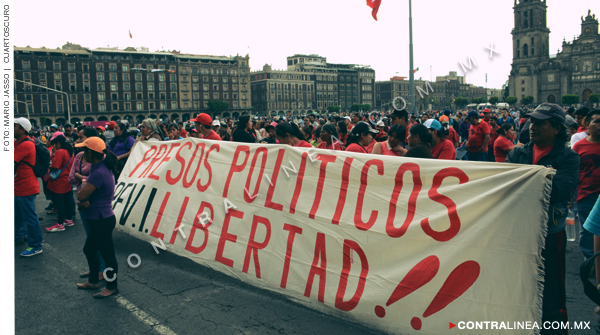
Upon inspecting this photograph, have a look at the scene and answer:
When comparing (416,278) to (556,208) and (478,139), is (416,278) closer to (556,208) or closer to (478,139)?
(556,208)

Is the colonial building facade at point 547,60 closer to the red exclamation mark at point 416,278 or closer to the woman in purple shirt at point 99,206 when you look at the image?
the red exclamation mark at point 416,278

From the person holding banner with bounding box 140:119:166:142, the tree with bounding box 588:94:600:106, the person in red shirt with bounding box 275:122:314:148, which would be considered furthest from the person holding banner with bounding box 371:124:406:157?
the tree with bounding box 588:94:600:106

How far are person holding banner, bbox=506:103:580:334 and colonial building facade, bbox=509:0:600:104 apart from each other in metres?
116

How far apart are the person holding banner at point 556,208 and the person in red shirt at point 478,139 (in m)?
6.40

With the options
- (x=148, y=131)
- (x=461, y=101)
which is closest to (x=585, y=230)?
(x=148, y=131)

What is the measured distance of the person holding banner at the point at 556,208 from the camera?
2.90 m

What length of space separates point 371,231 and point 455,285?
83 centimetres

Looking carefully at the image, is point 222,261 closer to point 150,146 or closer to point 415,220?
point 415,220

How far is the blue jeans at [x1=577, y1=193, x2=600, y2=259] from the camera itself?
3.92 m

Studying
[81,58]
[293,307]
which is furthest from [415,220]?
[81,58]

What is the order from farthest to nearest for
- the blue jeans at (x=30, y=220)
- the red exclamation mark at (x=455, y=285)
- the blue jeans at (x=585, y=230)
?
the blue jeans at (x=30, y=220), the blue jeans at (x=585, y=230), the red exclamation mark at (x=455, y=285)

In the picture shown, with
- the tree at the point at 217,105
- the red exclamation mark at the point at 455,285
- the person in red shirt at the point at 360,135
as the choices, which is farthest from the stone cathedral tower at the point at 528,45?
the red exclamation mark at the point at 455,285

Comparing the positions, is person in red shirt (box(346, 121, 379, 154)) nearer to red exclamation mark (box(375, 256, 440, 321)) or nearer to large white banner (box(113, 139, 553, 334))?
large white banner (box(113, 139, 553, 334))

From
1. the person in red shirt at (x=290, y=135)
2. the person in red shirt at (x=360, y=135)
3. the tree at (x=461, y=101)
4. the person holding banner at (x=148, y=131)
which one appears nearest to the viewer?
the person in red shirt at (x=360, y=135)
